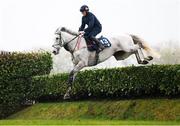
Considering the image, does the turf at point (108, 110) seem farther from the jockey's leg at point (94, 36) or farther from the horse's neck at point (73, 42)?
the horse's neck at point (73, 42)

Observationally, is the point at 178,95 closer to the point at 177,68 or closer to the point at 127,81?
the point at 177,68

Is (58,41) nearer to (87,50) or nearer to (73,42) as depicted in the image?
(73,42)

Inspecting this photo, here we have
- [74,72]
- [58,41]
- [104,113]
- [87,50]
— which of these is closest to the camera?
[74,72]

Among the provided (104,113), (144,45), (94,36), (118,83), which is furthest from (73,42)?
(118,83)

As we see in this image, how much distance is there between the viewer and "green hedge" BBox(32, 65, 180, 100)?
16.7m

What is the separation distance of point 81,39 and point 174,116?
13.3 feet

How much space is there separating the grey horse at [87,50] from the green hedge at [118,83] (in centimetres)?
103

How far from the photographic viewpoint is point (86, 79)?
67.7ft

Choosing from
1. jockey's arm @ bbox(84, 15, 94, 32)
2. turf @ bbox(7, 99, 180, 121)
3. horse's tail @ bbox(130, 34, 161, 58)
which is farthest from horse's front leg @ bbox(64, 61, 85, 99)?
turf @ bbox(7, 99, 180, 121)

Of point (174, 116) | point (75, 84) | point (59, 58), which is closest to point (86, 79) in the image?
point (75, 84)

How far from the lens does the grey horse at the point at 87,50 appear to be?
1529cm

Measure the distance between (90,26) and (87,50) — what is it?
33.7 inches

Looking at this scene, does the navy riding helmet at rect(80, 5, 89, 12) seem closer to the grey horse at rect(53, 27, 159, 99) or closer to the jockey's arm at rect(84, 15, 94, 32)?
the jockey's arm at rect(84, 15, 94, 32)

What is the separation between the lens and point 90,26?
15.3 m
